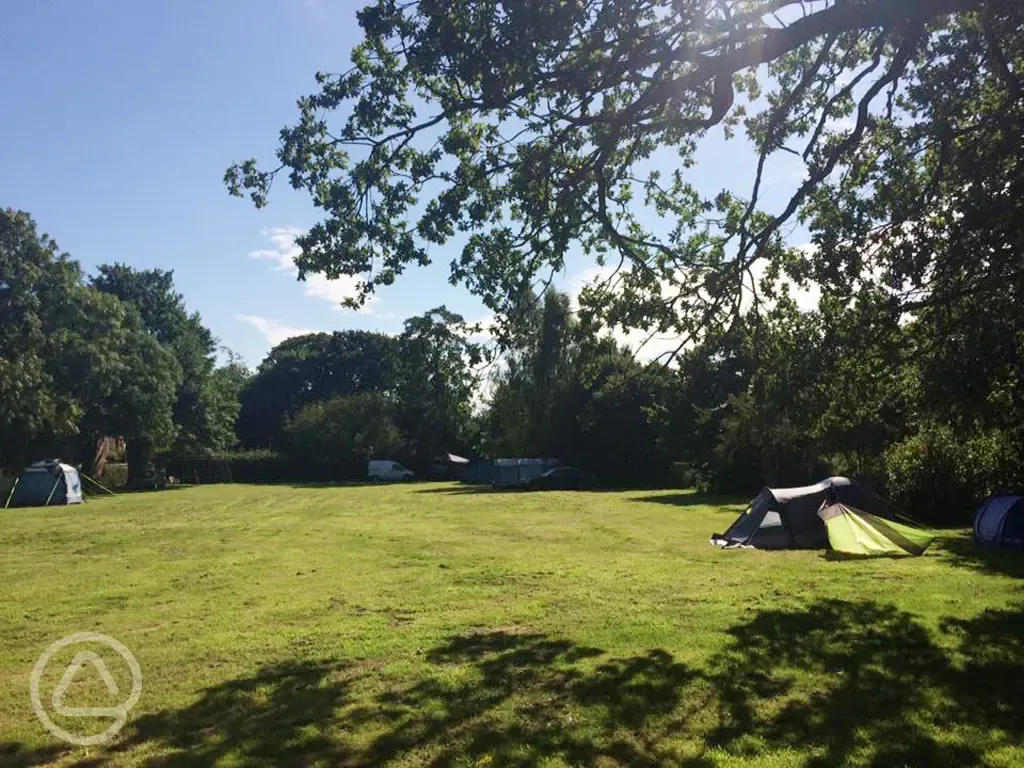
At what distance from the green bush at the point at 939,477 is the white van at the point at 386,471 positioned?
136ft

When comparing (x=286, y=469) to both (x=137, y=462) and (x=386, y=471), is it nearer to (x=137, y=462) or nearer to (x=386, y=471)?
(x=386, y=471)

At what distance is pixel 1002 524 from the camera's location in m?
16.1

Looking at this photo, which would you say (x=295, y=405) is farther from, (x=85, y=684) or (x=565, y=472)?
(x=85, y=684)

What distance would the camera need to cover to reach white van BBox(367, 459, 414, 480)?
2339 inches

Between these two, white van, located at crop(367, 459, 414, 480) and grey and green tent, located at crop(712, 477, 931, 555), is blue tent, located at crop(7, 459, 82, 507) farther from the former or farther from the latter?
grey and green tent, located at crop(712, 477, 931, 555)

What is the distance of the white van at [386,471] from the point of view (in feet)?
195

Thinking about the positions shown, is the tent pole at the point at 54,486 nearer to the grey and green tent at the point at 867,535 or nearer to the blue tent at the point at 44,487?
the blue tent at the point at 44,487

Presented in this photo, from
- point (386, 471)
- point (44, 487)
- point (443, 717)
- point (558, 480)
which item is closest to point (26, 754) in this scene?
point (443, 717)

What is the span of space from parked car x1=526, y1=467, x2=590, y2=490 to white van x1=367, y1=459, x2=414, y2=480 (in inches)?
635

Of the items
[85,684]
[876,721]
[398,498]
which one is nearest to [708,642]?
[876,721]

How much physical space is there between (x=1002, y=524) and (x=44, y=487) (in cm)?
3546

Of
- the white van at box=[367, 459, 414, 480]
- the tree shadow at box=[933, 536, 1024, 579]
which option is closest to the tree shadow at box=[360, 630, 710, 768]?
the tree shadow at box=[933, 536, 1024, 579]

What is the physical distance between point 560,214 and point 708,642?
5.54 meters

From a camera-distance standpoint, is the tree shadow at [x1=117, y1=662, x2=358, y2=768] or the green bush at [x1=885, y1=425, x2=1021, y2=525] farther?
the green bush at [x1=885, y1=425, x2=1021, y2=525]
